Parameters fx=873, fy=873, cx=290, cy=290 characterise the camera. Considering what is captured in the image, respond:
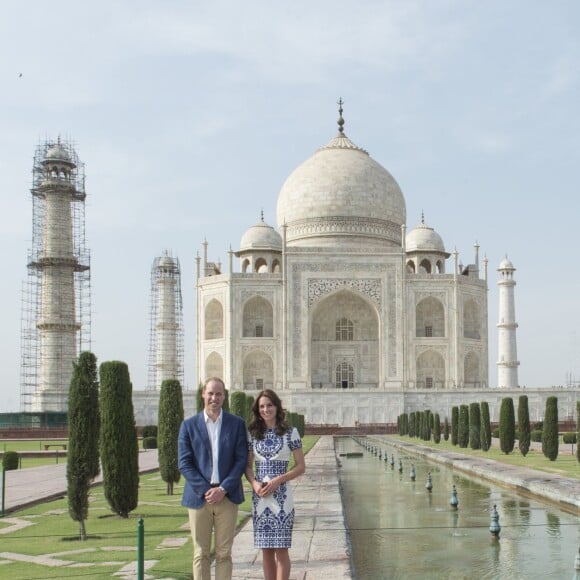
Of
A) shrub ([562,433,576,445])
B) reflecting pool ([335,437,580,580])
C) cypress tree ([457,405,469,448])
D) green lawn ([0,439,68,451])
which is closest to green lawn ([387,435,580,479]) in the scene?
cypress tree ([457,405,469,448])

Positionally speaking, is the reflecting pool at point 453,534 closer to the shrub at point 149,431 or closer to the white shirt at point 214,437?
the white shirt at point 214,437

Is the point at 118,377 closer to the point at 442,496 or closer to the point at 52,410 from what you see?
the point at 442,496

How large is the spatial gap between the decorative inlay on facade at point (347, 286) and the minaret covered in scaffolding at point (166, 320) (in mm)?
9674

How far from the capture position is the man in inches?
160

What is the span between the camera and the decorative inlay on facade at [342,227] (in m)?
35.7

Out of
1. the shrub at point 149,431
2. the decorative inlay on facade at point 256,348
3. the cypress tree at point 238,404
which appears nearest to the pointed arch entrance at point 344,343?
the decorative inlay on facade at point 256,348

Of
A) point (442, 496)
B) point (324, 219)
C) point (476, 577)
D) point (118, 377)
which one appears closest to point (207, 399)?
point (476, 577)

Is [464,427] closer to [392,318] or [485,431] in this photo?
[485,431]

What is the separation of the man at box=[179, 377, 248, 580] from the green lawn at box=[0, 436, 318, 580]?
0.94m

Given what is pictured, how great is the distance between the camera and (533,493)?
926 centimetres

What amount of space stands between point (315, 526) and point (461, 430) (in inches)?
540

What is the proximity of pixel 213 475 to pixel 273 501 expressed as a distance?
1.02 feet

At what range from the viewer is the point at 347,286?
33094 mm

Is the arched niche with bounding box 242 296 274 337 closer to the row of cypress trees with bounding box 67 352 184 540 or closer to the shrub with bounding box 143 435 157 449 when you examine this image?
the shrub with bounding box 143 435 157 449
